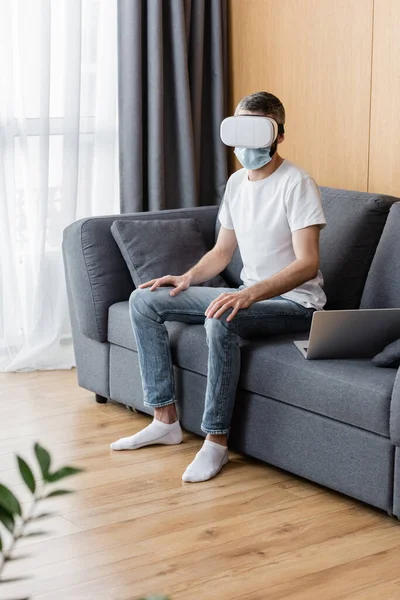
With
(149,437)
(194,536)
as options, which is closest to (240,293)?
(149,437)

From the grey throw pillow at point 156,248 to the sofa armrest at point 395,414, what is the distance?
45.8 inches

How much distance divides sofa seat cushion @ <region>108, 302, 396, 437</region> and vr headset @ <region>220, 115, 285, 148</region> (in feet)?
1.99

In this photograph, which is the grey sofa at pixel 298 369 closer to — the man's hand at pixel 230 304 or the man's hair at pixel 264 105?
the man's hand at pixel 230 304

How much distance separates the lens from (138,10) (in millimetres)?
3990

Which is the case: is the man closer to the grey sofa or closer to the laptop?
the grey sofa

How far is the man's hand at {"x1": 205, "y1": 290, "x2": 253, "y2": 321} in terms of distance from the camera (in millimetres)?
2742

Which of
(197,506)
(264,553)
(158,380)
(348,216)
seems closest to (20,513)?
(264,553)

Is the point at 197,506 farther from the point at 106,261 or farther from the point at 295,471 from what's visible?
the point at 106,261

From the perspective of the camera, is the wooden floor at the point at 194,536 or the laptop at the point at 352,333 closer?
the wooden floor at the point at 194,536

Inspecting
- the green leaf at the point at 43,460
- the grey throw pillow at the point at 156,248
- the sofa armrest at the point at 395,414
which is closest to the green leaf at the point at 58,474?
the green leaf at the point at 43,460

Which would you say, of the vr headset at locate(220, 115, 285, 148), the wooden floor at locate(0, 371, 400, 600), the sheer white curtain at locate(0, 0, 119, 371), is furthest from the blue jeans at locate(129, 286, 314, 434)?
the sheer white curtain at locate(0, 0, 119, 371)

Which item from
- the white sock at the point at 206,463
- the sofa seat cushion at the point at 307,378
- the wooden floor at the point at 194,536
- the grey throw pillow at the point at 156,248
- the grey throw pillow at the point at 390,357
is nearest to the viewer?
the wooden floor at the point at 194,536

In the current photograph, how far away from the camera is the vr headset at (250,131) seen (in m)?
2.85

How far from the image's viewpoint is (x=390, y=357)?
8.27 ft
